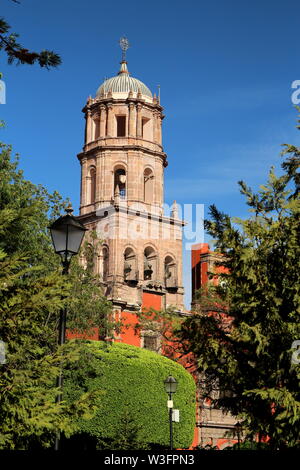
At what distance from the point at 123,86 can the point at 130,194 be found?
978 cm

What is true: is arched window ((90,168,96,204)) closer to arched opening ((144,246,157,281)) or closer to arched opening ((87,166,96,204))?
arched opening ((87,166,96,204))

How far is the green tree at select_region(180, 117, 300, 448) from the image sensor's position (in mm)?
10016

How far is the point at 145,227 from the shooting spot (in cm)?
5294

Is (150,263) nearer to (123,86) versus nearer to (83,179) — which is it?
(83,179)

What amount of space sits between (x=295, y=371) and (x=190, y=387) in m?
23.5

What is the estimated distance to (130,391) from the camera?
29.2m

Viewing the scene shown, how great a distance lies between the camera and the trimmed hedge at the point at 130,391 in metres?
27.5

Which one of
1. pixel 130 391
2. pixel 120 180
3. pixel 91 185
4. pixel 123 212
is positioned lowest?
pixel 130 391

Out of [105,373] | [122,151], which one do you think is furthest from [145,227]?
[105,373]

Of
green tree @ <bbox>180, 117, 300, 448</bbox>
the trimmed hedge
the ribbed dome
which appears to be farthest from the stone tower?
green tree @ <bbox>180, 117, 300, 448</bbox>

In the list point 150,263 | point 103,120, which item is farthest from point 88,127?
point 150,263

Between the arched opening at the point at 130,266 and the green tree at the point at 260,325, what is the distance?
38809 mm
